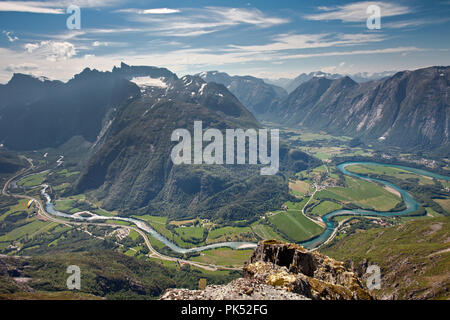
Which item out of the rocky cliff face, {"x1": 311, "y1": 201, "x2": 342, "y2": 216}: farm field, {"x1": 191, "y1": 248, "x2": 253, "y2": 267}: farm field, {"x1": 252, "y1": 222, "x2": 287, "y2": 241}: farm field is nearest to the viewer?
the rocky cliff face

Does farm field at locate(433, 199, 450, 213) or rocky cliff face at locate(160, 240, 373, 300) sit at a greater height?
rocky cliff face at locate(160, 240, 373, 300)

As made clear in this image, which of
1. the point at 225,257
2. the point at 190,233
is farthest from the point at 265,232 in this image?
the point at 190,233

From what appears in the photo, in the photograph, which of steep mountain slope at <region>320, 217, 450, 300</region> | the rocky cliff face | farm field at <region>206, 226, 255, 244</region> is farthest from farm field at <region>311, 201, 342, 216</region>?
the rocky cliff face

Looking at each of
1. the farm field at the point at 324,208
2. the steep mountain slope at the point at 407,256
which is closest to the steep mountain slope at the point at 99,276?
the steep mountain slope at the point at 407,256

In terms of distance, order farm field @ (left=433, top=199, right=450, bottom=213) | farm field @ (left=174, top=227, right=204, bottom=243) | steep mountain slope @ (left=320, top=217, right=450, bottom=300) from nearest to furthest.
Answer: steep mountain slope @ (left=320, top=217, right=450, bottom=300)
farm field @ (left=174, top=227, right=204, bottom=243)
farm field @ (left=433, top=199, right=450, bottom=213)

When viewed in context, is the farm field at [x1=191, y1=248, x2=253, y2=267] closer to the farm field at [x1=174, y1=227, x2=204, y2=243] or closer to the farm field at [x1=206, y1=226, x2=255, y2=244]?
the farm field at [x1=206, y1=226, x2=255, y2=244]

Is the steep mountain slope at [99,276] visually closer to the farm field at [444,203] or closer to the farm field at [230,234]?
the farm field at [230,234]

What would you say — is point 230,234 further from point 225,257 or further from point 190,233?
point 225,257
